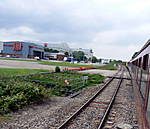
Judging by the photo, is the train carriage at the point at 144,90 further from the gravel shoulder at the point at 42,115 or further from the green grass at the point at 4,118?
the green grass at the point at 4,118

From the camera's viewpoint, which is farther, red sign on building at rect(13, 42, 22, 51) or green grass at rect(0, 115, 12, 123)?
red sign on building at rect(13, 42, 22, 51)

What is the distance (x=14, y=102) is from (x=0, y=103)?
0.58 m

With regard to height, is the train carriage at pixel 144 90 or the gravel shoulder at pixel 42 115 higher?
the train carriage at pixel 144 90

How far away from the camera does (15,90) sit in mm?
10469

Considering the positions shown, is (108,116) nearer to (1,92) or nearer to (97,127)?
(97,127)

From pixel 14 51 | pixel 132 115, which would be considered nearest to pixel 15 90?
pixel 132 115

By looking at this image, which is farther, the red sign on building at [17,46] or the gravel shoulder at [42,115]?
the red sign on building at [17,46]

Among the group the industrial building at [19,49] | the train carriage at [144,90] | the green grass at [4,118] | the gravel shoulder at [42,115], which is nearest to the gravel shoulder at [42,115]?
the gravel shoulder at [42,115]

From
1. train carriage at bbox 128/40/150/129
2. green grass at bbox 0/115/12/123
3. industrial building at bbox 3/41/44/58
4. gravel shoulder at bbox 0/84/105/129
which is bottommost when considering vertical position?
gravel shoulder at bbox 0/84/105/129

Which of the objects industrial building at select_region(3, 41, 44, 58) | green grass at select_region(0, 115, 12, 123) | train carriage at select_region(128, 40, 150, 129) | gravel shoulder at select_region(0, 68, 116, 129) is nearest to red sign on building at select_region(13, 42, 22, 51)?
industrial building at select_region(3, 41, 44, 58)

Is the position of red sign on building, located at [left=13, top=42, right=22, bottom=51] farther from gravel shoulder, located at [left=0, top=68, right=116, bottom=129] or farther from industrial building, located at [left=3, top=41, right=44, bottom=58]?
gravel shoulder, located at [left=0, top=68, right=116, bottom=129]

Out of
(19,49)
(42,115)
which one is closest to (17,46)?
(19,49)

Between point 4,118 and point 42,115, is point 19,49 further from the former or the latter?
point 4,118

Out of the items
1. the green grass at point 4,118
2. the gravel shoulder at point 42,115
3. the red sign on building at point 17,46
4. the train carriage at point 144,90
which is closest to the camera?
the train carriage at point 144,90
